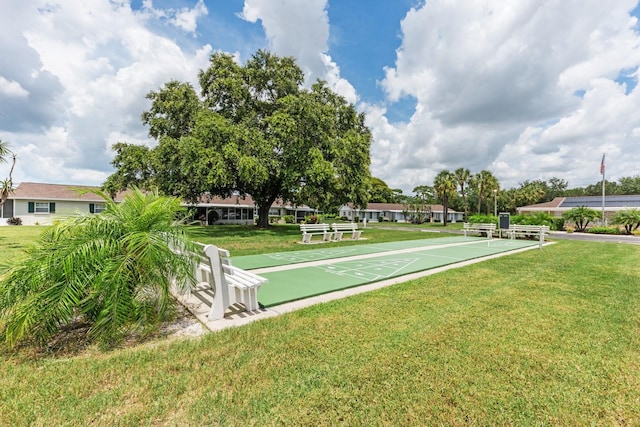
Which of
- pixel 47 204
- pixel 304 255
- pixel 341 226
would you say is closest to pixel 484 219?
pixel 341 226

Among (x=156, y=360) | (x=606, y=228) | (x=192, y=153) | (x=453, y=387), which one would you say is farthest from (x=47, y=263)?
(x=606, y=228)

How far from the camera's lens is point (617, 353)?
3285mm

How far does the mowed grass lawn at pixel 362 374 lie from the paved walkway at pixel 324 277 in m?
0.60

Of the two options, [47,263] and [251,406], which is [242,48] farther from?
[251,406]

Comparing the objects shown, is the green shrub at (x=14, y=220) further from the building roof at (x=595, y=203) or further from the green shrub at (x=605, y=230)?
the building roof at (x=595, y=203)

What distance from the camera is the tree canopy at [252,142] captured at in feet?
52.3

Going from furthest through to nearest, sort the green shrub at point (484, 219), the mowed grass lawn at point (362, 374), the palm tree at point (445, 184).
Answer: the palm tree at point (445, 184), the green shrub at point (484, 219), the mowed grass lawn at point (362, 374)

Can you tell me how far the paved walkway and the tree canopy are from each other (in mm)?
7321

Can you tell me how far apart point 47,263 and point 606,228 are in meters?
35.7

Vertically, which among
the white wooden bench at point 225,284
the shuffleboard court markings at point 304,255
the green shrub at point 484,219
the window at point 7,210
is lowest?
the shuffleboard court markings at point 304,255

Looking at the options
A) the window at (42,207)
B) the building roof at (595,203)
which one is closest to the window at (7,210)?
the window at (42,207)

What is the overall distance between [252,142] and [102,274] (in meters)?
13.8

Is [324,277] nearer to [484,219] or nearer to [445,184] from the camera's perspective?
[484,219]

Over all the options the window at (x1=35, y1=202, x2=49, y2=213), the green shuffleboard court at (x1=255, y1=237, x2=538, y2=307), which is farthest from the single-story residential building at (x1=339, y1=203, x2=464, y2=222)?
the green shuffleboard court at (x1=255, y1=237, x2=538, y2=307)
